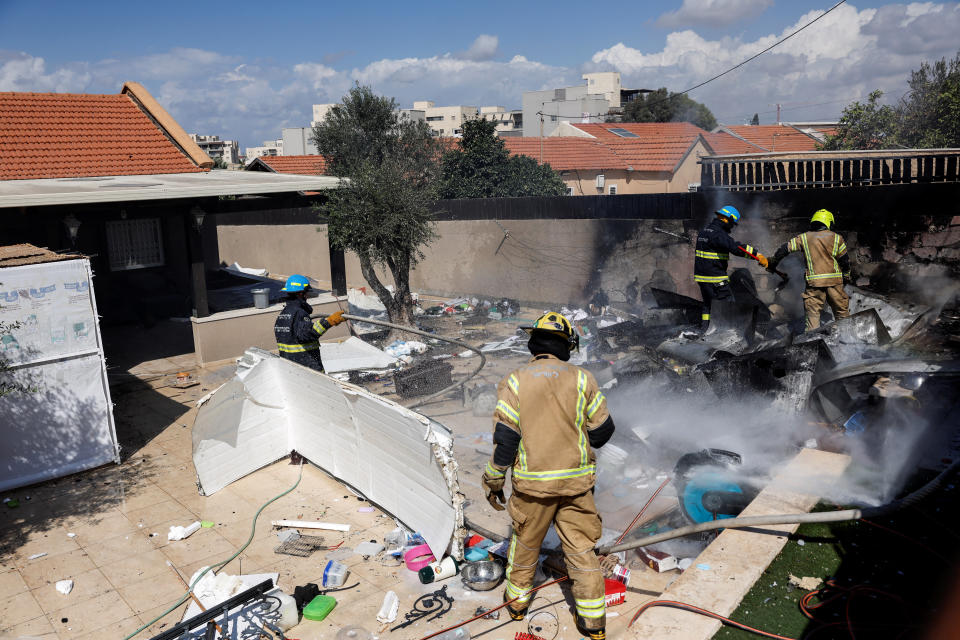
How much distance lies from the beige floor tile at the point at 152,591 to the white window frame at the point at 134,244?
10.1 meters

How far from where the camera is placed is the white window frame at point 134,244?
13.3 metres

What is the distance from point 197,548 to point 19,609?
1.16 meters

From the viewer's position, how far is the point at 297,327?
699 cm

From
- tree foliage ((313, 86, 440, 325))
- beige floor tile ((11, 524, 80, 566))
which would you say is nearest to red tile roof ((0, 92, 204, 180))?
tree foliage ((313, 86, 440, 325))

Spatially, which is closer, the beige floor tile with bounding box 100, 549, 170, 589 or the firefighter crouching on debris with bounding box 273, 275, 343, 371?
the beige floor tile with bounding box 100, 549, 170, 589

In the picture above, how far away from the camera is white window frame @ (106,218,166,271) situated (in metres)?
13.3

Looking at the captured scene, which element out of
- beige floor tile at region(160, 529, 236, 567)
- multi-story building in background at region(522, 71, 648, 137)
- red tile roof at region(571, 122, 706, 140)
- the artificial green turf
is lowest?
beige floor tile at region(160, 529, 236, 567)

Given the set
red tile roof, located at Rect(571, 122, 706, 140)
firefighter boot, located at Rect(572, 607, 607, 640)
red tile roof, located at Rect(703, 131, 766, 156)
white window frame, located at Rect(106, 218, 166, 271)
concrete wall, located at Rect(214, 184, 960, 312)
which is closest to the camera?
firefighter boot, located at Rect(572, 607, 607, 640)

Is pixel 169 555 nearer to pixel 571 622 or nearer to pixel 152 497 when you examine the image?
pixel 152 497

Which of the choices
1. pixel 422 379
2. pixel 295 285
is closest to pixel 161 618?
pixel 295 285

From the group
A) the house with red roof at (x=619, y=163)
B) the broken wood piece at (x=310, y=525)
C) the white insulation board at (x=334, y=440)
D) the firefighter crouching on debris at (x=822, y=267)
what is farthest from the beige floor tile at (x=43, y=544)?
the house with red roof at (x=619, y=163)

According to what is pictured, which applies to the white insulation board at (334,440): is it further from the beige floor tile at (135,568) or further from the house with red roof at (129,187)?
the house with red roof at (129,187)

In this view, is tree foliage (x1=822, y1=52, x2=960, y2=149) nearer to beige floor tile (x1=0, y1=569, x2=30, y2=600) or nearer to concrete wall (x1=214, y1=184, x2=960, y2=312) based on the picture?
concrete wall (x1=214, y1=184, x2=960, y2=312)

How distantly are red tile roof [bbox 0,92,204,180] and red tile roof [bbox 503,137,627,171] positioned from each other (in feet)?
57.2
